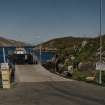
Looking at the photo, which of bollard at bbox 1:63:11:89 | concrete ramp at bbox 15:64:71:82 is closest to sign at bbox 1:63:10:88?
bollard at bbox 1:63:11:89

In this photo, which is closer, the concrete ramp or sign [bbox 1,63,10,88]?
sign [bbox 1,63,10,88]

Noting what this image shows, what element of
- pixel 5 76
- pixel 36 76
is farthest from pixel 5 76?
pixel 36 76

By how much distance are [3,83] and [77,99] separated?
22.9 ft

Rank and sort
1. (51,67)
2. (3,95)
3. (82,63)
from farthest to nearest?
(51,67), (82,63), (3,95)

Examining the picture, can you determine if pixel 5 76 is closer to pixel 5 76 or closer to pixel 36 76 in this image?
pixel 5 76

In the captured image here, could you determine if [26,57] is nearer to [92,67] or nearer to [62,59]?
[62,59]

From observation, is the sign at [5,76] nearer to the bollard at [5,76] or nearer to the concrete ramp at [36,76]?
the bollard at [5,76]

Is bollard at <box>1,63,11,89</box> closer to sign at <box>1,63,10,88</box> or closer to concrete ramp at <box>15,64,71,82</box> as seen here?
sign at <box>1,63,10,88</box>

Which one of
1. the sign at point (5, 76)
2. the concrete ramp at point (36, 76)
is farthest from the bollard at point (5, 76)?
→ the concrete ramp at point (36, 76)

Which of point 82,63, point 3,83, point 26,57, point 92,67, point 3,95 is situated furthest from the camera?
point 26,57

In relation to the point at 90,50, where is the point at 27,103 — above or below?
below

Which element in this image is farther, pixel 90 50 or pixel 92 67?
pixel 90 50

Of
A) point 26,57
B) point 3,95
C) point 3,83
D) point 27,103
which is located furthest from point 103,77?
point 26,57

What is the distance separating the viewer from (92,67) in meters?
35.5
